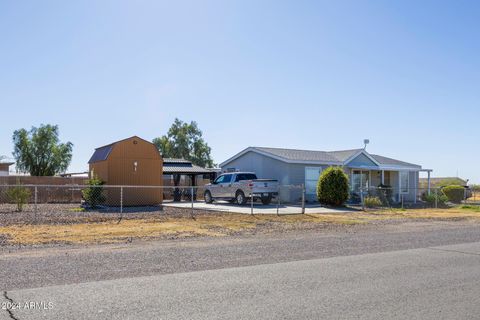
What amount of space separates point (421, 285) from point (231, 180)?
20691 mm

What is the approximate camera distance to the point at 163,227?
15.4 m

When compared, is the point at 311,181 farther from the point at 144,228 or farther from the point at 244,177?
the point at 144,228

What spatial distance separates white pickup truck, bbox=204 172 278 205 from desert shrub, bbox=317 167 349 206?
2.79 m

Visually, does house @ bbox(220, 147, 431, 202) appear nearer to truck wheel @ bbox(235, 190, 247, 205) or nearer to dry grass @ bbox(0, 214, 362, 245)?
truck wheel @ bbox(235, 190, 247, 205)

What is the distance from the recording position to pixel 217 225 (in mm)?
16328

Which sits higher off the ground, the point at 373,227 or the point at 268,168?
the point at 268,168

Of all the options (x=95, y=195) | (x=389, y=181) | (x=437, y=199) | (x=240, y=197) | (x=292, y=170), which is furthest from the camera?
(x=389, y=181)

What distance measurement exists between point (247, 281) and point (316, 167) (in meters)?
24.6

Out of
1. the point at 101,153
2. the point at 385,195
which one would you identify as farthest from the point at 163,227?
the point at 385,195

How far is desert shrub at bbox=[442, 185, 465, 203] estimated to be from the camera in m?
36.3

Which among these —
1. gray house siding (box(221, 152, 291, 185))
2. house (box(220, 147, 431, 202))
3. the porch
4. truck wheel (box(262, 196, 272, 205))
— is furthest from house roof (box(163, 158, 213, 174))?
the porch

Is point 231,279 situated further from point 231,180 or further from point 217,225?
point 231,180

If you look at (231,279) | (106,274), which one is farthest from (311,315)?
(106,274)

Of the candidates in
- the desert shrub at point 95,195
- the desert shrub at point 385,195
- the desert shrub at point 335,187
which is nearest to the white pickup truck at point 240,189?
the desert shrub at point 335,187
